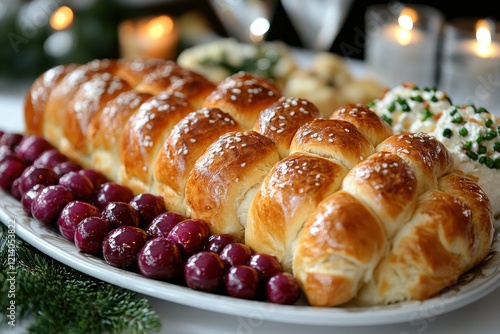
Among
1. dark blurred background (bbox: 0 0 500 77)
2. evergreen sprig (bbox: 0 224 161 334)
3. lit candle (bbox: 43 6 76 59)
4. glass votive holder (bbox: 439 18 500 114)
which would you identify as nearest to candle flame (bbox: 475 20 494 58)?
glass votive holder (bbox: 439 18 500 114)

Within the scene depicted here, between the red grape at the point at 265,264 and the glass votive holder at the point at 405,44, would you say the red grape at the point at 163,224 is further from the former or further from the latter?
the glass votive holder at the point at 405,44

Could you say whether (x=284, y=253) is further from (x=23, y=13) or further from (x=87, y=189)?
(x=23, y=13)

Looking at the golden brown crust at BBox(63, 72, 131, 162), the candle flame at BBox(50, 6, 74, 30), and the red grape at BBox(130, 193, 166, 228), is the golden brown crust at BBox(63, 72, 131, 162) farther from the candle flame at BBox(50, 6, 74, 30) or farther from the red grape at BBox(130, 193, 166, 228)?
the candle flame at BBox(50, 6, 74, 30)

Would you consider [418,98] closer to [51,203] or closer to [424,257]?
[424,257]

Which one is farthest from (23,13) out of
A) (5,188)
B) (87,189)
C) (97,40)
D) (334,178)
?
(334,178)

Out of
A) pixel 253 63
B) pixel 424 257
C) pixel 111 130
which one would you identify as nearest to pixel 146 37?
pixel 253 63

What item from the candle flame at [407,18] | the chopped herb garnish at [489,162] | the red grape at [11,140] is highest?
the chopped herb garnish at [489,162]

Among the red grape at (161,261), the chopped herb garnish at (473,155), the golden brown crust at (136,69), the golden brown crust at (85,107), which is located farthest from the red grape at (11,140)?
the chopped herb garnish at (473,155)
